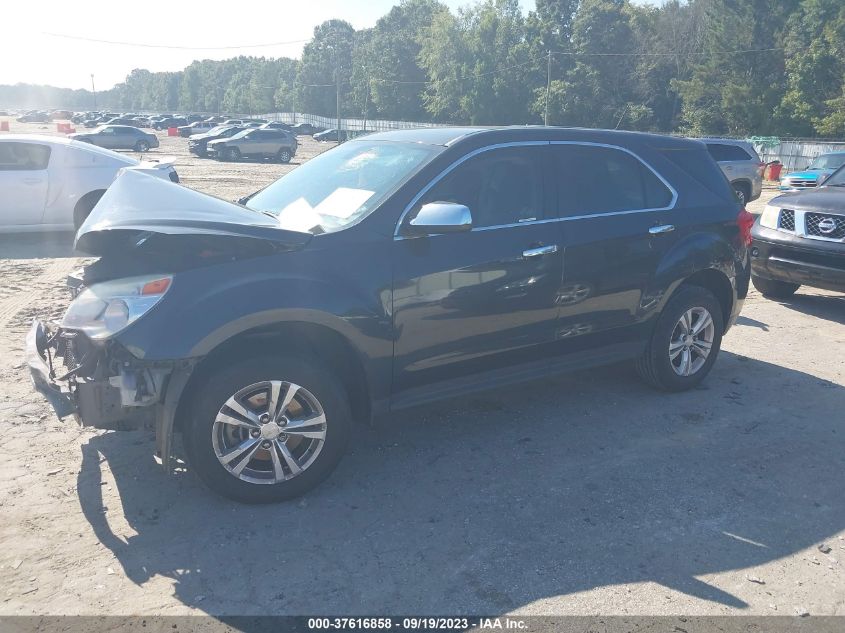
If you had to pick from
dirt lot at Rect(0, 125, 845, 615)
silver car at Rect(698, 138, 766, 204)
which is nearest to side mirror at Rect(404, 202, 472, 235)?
dirt lot at Rect(0, 125, 845, 615)

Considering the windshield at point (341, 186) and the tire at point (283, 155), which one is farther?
the tire at point (283, 155)

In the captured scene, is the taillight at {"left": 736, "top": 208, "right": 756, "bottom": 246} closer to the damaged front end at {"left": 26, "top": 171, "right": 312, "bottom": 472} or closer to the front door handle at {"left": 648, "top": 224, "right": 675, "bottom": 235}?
the front door handle at {"left": 648, "top": 224, "right": 675, "bottom": 235}

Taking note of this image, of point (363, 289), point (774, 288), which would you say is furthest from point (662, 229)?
point (774, 288)

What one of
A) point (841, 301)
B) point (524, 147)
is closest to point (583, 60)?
point (841, 301)

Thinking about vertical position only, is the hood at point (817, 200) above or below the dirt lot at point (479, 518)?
above

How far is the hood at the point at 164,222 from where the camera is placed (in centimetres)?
372

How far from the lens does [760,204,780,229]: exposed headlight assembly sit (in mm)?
8555

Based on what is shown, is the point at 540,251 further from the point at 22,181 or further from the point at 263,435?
the point at 22,181

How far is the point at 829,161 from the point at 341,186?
63.7 feet

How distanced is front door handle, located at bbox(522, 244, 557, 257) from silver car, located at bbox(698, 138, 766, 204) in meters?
14.5

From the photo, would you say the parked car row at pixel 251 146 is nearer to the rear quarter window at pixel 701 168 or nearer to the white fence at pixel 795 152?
the white fence at pixel 795 152

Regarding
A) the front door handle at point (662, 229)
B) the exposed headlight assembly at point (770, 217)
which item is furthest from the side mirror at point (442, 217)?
the exposed headlight assembly at point (770, 217)

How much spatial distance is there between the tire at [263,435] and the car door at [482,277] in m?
0.47

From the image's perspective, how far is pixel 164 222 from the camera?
3.78 metres
